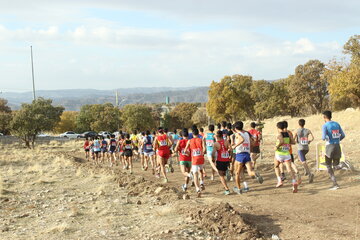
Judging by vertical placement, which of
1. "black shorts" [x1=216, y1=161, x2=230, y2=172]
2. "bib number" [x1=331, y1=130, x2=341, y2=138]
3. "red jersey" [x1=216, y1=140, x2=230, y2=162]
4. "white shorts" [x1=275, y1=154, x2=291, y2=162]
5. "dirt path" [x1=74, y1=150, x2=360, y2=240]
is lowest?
"dirt path" [x1=74, y1=150, x2=360, y2=240]

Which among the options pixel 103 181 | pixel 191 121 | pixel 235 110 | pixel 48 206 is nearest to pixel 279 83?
pixel 235 110

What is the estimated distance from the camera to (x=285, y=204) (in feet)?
29.8

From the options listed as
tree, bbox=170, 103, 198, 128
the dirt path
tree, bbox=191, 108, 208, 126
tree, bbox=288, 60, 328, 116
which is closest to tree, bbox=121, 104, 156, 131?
tree, bbox=191, 108, 208, 126

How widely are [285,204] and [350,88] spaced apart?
27815 millimetres

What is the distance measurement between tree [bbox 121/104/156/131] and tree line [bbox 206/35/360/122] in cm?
1493

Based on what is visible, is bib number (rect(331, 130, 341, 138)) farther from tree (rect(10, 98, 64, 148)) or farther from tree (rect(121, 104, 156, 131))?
tree (rect(121, 104, 156, 131))

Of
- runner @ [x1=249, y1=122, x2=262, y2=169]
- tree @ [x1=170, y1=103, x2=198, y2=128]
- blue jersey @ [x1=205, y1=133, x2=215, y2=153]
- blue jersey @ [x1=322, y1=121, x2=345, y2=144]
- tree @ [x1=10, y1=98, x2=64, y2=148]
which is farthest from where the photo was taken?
tree @ [x1=170, y1=103, x2=198, y2=128]

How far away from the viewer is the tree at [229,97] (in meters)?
57.5

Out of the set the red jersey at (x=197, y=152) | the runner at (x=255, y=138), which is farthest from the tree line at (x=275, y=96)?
the red jersey at (x=197, y=152)

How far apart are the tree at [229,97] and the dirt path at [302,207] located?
45376mm

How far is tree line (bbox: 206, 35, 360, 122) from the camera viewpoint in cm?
4844

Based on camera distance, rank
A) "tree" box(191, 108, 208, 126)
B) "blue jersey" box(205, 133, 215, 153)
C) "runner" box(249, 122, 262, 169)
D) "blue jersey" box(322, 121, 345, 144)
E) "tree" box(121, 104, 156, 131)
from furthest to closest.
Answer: "tree" box(191, 108, 208, 126) < "tree" box(121, 104, 156, 131) < "runner" box(249, 122, 262, 169) < "blue jersey" box(205, 133, 215, 153) < "blue jersey" box(322, 121, 345, 144)

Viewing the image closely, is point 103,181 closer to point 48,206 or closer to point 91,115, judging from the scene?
point 48,206

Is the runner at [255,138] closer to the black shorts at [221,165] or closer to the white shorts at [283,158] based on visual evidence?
the white shorts at [283,158]
